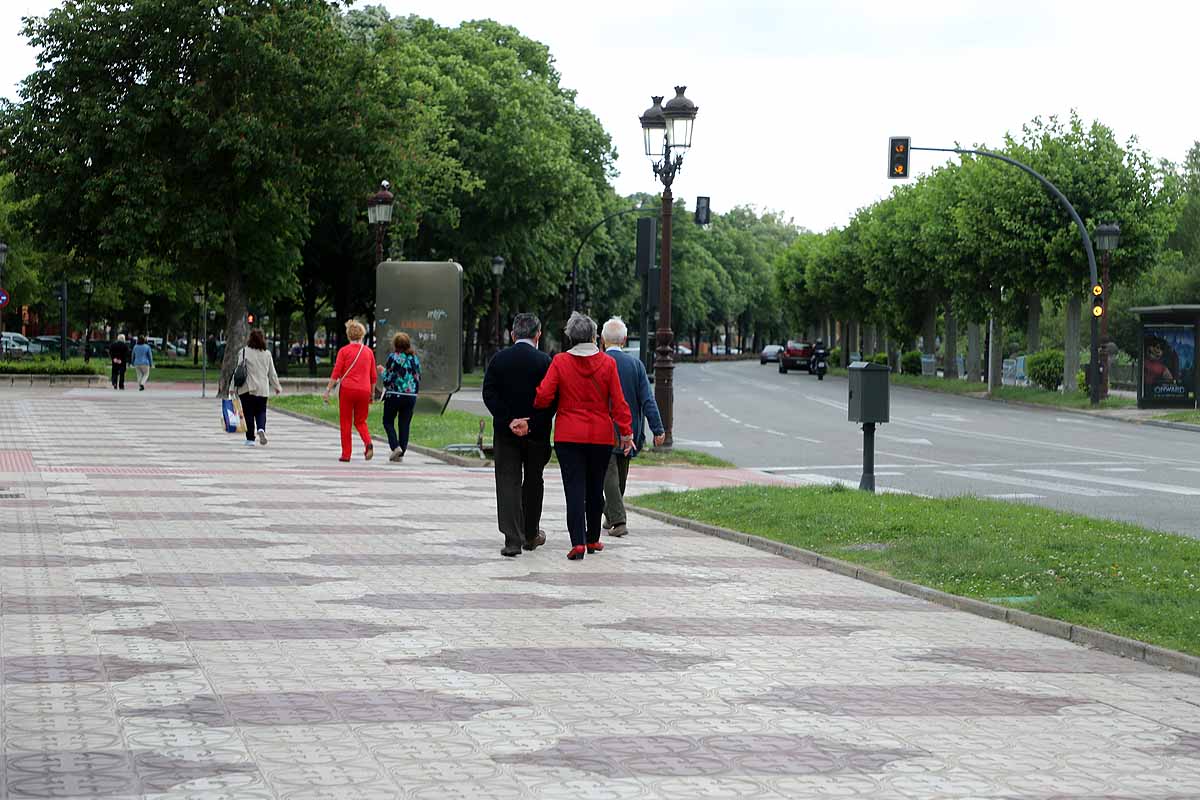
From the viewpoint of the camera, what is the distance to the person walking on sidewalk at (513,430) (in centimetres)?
1259

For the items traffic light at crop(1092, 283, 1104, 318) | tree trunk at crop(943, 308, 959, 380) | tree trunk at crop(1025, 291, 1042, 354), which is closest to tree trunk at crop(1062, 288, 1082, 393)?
tree trunk at crop(1025, 291, 1042, 354)

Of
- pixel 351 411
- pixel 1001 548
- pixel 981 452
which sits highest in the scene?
pixel 351 411

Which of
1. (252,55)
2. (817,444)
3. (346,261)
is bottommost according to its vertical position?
(817,444)

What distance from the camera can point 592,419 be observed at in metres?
12.6

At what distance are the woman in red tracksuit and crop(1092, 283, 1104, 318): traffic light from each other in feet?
87.5

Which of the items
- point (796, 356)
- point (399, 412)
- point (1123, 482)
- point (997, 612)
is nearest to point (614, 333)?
point (997, 612)

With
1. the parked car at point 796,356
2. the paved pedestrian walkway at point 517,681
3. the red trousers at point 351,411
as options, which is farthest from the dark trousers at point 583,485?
the parked car at point 796,356

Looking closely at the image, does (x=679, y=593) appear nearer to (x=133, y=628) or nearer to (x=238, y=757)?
(x=133, y=628)

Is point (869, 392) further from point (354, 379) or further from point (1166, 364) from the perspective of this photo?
point (1166, 364)

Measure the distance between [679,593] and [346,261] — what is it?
163ft

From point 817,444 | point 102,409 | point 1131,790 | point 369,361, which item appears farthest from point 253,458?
point 1131,790

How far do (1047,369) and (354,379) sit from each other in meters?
37.7

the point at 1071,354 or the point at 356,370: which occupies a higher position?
the point at 1071,354

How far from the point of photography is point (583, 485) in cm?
1265
